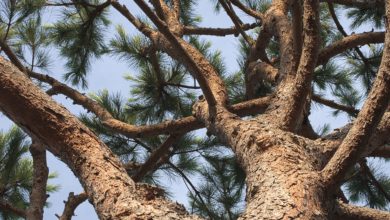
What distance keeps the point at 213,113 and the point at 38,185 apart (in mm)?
569

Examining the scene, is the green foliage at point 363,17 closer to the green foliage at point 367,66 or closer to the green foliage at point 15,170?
the green foliage at point 367,66

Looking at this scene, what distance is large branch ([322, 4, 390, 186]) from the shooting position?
35.0 inches

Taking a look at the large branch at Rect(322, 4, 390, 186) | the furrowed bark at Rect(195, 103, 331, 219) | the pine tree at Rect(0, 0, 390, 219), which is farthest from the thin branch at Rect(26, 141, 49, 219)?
the large branch at Rect(322, 4, 390, 186)

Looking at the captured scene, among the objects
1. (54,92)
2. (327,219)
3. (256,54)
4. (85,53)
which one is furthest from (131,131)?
(85,53)

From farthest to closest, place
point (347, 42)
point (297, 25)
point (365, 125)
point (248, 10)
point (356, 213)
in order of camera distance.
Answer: point (248, 10) → point (347, 42) → point (297, 25) → point (356, 213) → point (365, 125)

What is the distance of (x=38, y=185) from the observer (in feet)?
5.12

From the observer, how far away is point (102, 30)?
288 centimetres

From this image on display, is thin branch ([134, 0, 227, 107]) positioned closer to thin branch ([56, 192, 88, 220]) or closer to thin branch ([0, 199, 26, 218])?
thin branch ([56, 192, 88, 220])


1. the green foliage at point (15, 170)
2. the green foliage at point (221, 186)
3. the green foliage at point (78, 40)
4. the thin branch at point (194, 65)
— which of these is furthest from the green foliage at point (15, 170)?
the thin branch at point (194, 65)

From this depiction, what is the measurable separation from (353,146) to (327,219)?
0.13 metres

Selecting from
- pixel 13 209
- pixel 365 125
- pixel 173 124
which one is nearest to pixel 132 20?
pixel 173 124

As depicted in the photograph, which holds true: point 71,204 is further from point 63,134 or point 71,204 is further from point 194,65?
point 63,134

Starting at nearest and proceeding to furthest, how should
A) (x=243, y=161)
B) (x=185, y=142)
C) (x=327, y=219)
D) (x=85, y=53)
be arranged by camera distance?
(x=327, y=219), (x=243, y=161), (x=185, y=142), (x=85, y=53)

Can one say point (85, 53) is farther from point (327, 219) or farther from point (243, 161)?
point (327, 219)
